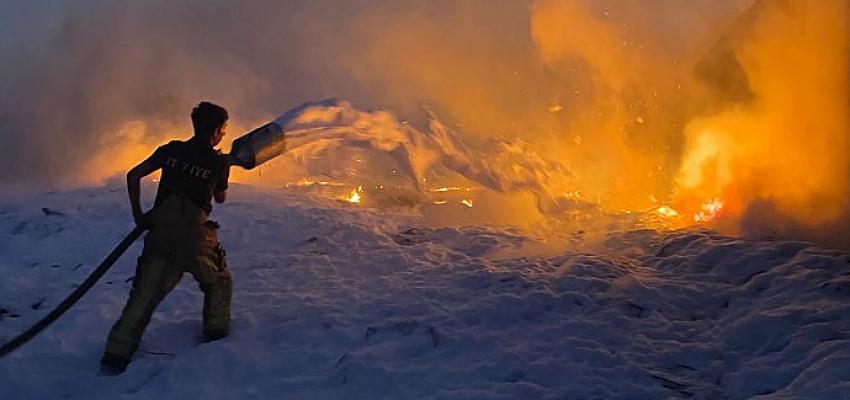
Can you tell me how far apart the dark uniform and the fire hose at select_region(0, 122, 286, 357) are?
20 cm

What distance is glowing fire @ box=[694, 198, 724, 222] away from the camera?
10580 mm

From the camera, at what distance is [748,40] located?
11.9 metres

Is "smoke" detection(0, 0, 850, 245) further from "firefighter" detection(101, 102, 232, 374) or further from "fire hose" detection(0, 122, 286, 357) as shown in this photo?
"firefighter" detection(101, 102, 232, 374)

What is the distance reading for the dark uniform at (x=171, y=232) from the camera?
242 inches

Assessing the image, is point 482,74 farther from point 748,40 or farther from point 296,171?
point 748,40

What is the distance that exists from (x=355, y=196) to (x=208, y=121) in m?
8.62

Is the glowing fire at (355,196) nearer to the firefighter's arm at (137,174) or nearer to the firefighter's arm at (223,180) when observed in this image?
the firefighter's arm at (223,180)

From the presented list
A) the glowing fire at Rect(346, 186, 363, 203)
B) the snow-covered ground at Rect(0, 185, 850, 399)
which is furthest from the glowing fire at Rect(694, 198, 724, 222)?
the glowing fire at Rect(346, 186, 363, 203)

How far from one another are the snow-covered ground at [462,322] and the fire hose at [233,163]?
0.35 meters

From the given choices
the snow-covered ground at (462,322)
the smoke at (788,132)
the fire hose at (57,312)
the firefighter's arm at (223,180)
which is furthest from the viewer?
the smoke at (788,132)

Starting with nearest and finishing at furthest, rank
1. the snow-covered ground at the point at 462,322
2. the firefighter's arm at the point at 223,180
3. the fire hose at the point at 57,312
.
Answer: the snow-covered ground at the point at 462,322, the fire hose at the point at 57,312, the firefighter's arm at the point at 223,180

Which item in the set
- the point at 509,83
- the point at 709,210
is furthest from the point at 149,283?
the point at 509,83

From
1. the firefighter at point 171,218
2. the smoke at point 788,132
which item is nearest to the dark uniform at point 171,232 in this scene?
the firefighter at point 171,218

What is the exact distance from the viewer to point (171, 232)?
6195 mm
